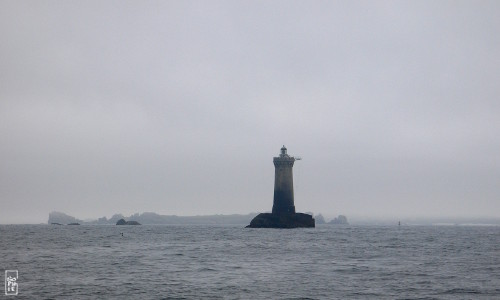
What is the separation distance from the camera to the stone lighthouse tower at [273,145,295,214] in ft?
394

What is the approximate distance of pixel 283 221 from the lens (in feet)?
395

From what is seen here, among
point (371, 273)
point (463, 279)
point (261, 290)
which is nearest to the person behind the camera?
point (261, 290)

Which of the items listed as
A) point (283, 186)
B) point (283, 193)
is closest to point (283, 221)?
point (283, 193)

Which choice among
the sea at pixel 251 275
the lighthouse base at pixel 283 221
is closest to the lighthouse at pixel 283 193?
the lighthouse base at pixel 283 221

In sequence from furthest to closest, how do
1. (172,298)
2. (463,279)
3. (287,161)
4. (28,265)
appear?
(287,161) → (28,265) → (463,279) → (172,298)

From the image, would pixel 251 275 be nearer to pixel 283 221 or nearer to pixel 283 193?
pixel 283 193

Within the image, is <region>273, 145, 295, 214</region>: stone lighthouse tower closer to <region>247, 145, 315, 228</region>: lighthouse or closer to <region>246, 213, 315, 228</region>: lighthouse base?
<region>247, 145, 315, 228</region>: lighthouse

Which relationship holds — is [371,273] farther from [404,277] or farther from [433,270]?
[433,270]

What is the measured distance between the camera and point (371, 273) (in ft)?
130

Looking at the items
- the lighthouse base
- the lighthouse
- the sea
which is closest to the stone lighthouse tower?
the lighthouse

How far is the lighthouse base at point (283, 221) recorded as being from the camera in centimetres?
12050

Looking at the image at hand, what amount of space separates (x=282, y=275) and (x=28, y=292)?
16509mm

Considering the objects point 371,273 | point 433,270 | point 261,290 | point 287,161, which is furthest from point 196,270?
point 287,161

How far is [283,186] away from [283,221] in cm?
772
